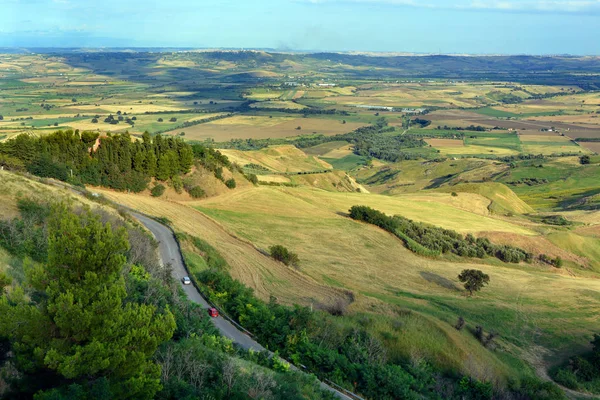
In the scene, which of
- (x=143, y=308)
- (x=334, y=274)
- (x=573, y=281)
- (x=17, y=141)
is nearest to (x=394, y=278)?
(x=334, y=274)

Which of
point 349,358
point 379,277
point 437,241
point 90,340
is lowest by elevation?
point 437,241

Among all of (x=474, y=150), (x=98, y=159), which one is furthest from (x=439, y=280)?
(x=474, y=150)

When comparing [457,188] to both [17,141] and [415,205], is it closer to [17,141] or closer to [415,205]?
[415,205]

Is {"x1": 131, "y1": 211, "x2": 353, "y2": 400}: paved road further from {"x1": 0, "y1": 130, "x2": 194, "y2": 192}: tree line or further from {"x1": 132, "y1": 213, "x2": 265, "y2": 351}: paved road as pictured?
{"x1": 0, "y1": 130, "x2": 194, "y2": 192}: tree line

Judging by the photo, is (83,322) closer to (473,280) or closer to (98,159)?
(473,280)

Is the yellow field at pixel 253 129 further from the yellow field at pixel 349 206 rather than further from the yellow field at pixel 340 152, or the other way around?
the yellow field at pixel 349 206

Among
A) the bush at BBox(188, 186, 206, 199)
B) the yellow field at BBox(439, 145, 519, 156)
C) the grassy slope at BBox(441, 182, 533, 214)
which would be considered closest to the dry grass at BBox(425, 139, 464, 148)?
the yellow field at BBox(439, 145, 519, 156)
